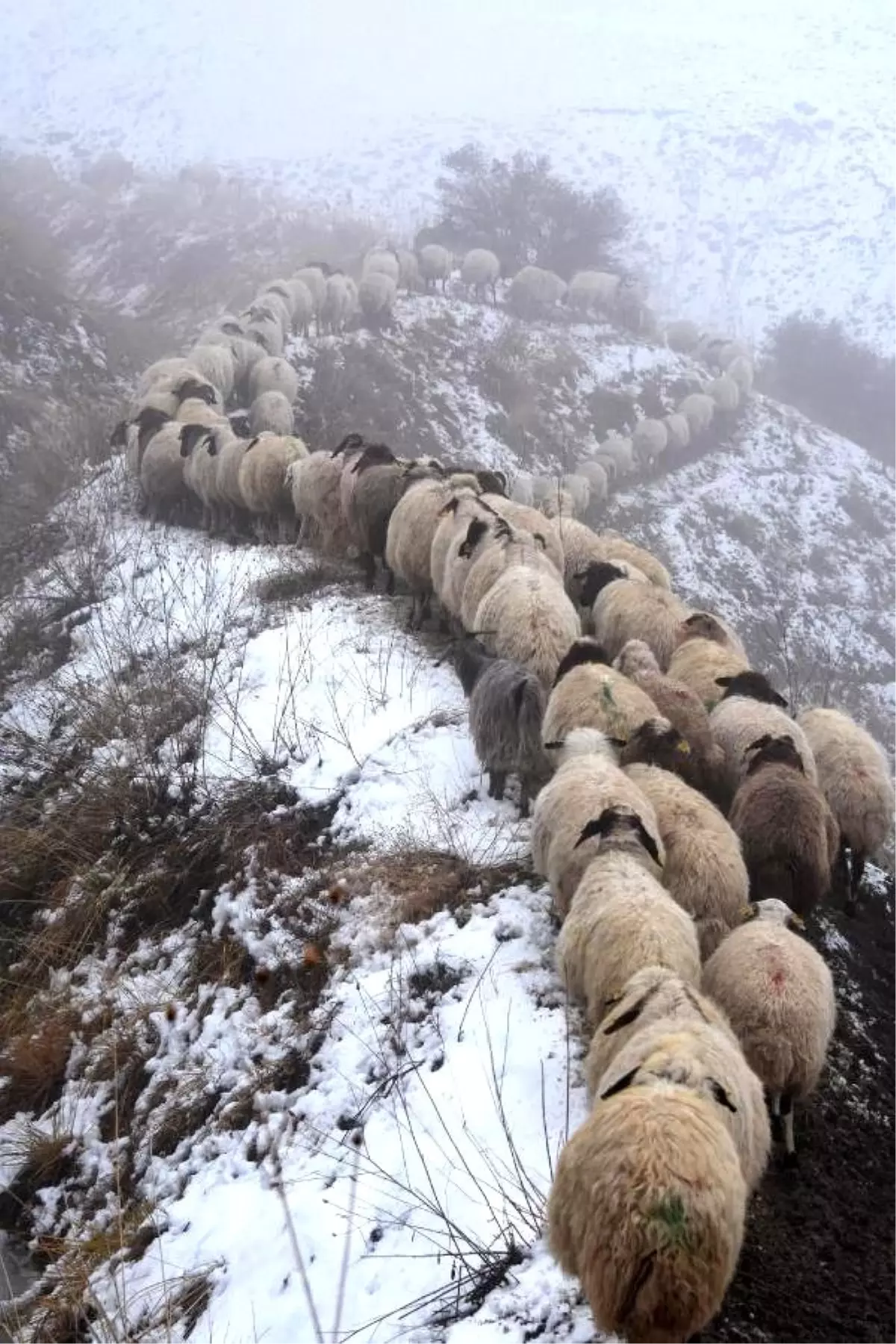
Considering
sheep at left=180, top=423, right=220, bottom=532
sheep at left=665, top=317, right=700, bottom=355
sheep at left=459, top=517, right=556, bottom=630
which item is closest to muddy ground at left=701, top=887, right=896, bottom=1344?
sheep at left=459, top=517, right=556, bottom=630

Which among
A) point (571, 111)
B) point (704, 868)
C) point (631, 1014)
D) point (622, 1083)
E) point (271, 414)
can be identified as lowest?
point (271, 414)

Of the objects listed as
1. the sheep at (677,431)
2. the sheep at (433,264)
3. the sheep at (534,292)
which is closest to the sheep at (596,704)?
the sheep at (677,431)

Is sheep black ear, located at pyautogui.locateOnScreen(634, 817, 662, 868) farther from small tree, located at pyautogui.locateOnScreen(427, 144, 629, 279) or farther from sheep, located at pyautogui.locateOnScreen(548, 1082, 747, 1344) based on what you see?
small tree, located at pyautogui.locateOnScreen(427, 144, 629, 279)

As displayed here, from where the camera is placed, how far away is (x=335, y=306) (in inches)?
825

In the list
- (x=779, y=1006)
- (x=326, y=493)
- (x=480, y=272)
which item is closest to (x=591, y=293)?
(x=480, y=272)

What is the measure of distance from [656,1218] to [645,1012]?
1.00 meters

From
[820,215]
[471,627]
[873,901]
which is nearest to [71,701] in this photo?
[471,627]

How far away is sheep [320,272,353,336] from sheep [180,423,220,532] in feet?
33.2

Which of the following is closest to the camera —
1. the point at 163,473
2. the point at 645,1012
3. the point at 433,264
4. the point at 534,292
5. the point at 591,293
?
the point at 645,1012

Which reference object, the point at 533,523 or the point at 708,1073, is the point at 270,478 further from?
the point at 708,1073

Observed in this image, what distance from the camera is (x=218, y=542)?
11.5 m

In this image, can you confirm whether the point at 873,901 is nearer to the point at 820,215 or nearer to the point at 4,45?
the point at 820,215

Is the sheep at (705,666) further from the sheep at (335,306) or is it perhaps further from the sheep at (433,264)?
the sheep at (433,264)

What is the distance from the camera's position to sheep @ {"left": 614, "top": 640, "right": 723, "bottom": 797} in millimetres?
6227
